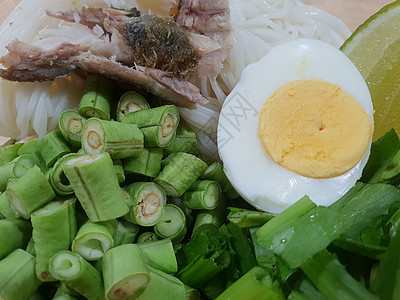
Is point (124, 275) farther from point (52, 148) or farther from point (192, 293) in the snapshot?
point (52, 148)

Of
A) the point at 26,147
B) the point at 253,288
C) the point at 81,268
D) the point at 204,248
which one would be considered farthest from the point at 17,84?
the point at 253,288

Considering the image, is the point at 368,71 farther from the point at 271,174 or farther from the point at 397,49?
the point at 271,174

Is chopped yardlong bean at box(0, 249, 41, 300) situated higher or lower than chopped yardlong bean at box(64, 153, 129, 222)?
lower

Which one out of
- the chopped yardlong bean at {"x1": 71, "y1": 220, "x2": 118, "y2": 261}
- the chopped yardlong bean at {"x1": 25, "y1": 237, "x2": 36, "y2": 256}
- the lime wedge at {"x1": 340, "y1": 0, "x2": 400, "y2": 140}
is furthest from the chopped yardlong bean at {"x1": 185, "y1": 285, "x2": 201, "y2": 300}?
the lime wedge at {"x1": 340, "y1": 0, "x2": 400, "y2": 140}

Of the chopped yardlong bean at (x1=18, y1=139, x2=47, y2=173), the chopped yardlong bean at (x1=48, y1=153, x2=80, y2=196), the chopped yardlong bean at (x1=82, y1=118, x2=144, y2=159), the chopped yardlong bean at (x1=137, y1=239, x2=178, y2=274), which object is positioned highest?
the chopped yardlong bean at (x1=82, y1=118, x2=144, y2=159)

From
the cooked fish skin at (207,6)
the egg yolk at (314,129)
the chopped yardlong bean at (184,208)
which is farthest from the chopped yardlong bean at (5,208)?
the cooked fish skin at (207,6)

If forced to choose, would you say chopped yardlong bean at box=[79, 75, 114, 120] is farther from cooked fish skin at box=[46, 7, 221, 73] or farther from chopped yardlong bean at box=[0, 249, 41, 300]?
chopped yardlong bean at box=[0, 249, 41, 300]

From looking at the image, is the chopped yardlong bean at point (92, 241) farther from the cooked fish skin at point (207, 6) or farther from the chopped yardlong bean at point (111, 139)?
the cooked fish skin at point (207, 6)
